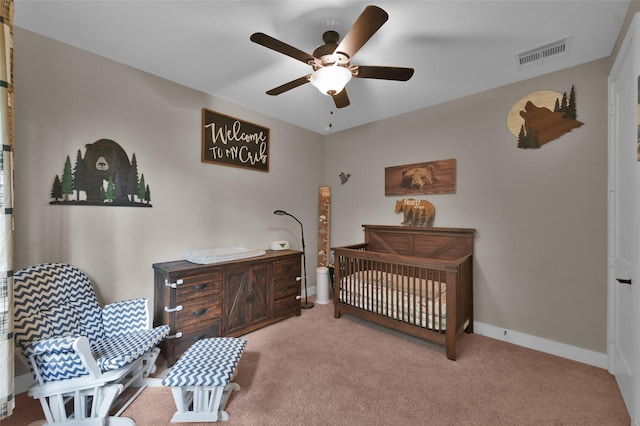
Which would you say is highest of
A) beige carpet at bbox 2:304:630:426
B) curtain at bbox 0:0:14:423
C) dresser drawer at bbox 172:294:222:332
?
curtain at bbox 0:0:14:423

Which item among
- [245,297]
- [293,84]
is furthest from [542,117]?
[245,297]

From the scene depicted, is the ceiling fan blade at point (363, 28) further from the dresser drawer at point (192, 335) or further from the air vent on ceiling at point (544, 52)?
the dresser drawer at point (192, 335)

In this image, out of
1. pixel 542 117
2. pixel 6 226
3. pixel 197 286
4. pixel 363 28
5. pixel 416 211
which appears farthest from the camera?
pixel 416 211

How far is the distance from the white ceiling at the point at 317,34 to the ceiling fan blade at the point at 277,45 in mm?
324

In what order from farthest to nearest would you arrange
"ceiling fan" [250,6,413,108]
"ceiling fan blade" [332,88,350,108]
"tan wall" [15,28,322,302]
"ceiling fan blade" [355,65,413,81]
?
"ceiling fan blade" [332,88,350,108], "tan wall" [15,28,322,302], "ceiling fan blade" [355,65,413,81], "ceiling fan" [250,6,413,108]

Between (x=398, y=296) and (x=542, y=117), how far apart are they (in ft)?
7.22

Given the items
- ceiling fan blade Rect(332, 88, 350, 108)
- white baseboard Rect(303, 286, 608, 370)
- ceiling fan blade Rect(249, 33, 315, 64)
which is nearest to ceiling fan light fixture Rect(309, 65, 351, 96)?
ceiling fan blade Rect(249, 33, 315, 64)

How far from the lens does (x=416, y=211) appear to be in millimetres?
3164

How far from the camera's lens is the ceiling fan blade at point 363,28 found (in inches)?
48.9

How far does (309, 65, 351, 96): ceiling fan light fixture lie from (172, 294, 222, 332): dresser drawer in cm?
207

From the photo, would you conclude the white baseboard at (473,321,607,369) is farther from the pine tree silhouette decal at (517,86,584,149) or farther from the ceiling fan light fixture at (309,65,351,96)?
the ceiling fan light fixture at (309,65,351,96)

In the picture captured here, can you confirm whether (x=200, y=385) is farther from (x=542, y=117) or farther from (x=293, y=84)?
(x=542, y=117)

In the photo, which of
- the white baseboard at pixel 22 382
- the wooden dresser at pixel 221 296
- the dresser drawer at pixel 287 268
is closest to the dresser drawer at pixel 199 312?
the wooden dresser at pixel 221 296

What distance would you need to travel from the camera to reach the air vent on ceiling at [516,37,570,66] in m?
1.94
